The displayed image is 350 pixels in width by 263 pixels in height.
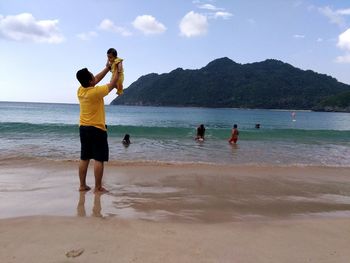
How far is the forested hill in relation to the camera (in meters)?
160

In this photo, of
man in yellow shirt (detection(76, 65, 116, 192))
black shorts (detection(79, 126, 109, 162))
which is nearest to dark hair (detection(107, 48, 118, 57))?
man in yellow shirt (detection(76, 65, 116, 192))

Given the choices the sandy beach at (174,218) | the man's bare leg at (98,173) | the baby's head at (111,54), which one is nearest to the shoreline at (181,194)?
the sandy beach at (174,218)

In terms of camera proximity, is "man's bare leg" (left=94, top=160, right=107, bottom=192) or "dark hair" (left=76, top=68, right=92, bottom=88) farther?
"man's bare leg" (left=94, top=160, right=107, bottom=192)

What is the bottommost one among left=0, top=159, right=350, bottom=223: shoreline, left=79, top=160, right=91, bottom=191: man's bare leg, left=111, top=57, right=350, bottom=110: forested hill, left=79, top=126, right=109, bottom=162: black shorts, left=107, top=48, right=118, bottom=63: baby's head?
left=0, top=159, right=350, bottom=223: shoreline

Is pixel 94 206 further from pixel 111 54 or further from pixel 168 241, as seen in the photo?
pixel 111 54

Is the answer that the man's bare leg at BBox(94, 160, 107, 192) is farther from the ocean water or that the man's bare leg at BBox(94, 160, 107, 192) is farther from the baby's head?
the ocean water

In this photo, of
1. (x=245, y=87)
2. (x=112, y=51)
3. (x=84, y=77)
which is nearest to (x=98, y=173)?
(x=84, y=77)

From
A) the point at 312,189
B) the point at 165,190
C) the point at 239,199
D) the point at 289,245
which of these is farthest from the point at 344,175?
the point at 289,245

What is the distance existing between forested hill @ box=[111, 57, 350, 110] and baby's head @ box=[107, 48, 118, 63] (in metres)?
156

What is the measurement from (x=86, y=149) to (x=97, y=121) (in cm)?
46

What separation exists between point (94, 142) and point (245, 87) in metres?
165

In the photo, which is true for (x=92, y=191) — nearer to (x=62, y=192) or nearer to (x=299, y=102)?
(x=62, y=192)

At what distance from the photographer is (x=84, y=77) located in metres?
5.34

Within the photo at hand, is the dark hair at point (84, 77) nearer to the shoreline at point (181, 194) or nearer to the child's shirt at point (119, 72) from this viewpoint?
the child's shirt at point (119, 72)
